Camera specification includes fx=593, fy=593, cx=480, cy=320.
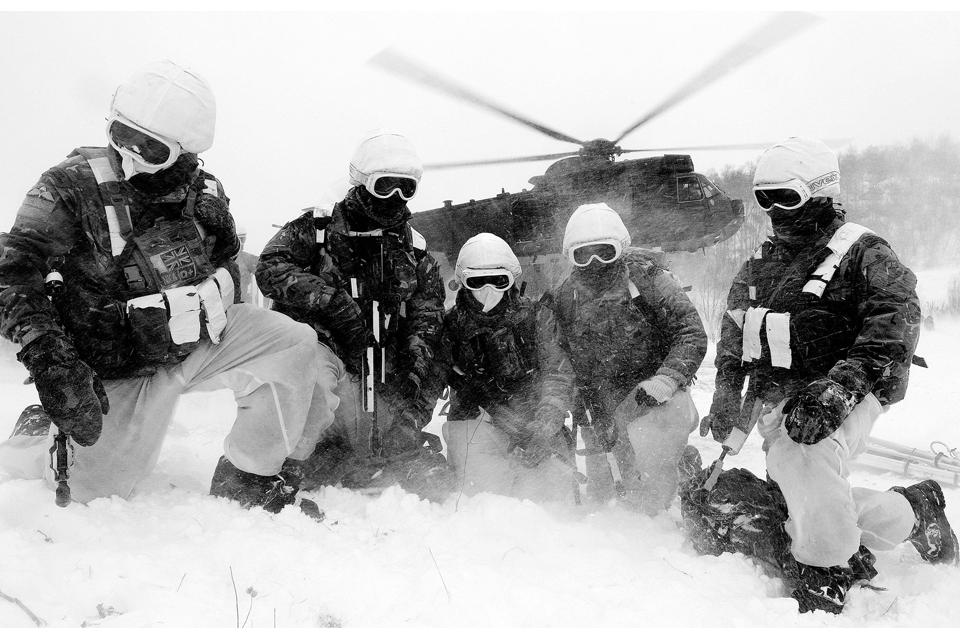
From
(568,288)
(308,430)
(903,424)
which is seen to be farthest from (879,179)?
(308,430)

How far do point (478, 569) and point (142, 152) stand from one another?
238 cm

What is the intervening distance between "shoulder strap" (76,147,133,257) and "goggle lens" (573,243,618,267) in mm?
2592

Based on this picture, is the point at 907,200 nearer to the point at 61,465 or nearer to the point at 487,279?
the point at 487,279

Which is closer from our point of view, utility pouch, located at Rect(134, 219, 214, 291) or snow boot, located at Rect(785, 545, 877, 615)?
snow boot, located at Rect(785, 545, 877, 615)

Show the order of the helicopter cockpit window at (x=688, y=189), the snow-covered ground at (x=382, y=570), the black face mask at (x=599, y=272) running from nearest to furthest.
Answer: the snow-covered ground at (x=382, y=570)
the black face mask at (x=599, y=272)
the helicopter cockpit window at (x=688, y=189)

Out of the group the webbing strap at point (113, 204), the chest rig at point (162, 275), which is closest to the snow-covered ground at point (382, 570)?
the chest rig at point (162, 275)

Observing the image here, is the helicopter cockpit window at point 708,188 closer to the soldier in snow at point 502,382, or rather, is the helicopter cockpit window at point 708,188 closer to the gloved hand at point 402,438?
the soldier in snow at point 502,382

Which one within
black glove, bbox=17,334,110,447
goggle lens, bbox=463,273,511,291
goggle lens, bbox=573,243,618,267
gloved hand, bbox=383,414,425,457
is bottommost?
gloved hand, bbox=383,414,425,457

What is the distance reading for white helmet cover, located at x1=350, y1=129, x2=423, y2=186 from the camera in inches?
141

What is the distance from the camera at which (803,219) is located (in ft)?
10.1

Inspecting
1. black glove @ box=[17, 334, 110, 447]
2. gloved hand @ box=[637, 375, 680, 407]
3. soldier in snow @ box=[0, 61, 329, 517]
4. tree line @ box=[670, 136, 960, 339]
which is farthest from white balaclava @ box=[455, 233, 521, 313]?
tree line @ box=[670, 136, 960, 339]

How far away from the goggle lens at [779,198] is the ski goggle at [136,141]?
3.00 m

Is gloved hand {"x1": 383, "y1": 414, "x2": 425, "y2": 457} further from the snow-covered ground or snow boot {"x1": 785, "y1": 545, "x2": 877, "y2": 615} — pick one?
snow boot {"x1": 785, "y1": 545, "x2": 877, "y2": 615}

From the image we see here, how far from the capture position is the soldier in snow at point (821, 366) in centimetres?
255
